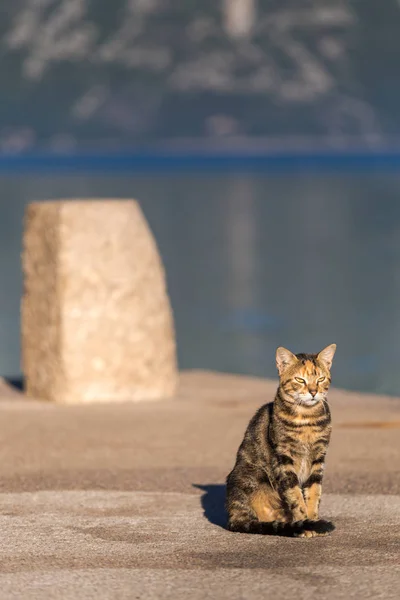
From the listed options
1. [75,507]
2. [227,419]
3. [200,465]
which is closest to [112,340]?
[227,419]

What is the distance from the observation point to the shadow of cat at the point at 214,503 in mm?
8398

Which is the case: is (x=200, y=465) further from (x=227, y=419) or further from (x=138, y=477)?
(x=227, y=419)

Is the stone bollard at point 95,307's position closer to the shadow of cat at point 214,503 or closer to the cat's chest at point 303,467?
the shadow of cat at point 214,503

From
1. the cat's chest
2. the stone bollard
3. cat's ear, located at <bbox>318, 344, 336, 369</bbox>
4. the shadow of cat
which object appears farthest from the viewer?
the stone bollard

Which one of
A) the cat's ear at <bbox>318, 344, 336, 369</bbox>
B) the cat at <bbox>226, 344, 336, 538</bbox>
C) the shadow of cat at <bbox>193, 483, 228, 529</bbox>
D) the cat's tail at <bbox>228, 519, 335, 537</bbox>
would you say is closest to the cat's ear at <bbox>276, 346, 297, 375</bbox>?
the cat at <bbox>226, 344, 336, 538</bbox>

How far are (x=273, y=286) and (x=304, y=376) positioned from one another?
28.2m

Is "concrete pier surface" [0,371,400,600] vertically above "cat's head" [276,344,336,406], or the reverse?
"cat's head" [276,344,336,406]

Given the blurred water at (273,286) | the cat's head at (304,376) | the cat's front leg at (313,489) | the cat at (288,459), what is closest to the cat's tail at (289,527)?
the cat at (288,459)

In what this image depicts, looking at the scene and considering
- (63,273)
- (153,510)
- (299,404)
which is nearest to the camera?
(299,404)

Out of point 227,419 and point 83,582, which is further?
point 227,419

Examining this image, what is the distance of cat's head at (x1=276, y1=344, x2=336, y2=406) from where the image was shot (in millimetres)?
7348

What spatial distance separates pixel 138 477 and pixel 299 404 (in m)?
2.92

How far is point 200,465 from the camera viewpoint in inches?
420

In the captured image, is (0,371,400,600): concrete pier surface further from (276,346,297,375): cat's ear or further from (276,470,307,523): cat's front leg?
(276,346,297,375): cat's ear
